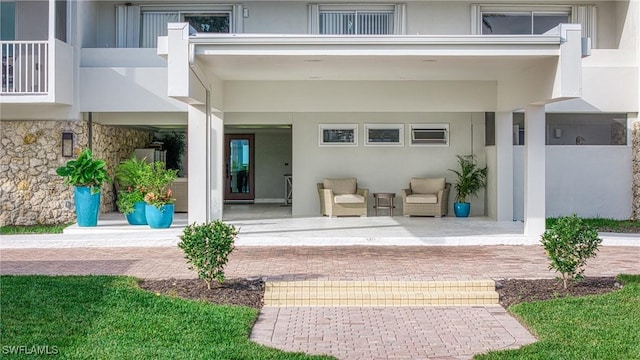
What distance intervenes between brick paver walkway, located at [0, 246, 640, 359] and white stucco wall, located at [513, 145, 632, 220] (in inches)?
166

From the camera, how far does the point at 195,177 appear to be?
1259 centimetres

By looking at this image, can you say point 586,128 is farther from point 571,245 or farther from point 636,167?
point 571,245

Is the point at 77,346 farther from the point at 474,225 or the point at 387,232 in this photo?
the point at 474,225

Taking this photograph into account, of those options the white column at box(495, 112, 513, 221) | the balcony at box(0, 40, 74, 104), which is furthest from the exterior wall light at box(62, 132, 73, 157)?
the white column at box(495, 112, 513, 221)

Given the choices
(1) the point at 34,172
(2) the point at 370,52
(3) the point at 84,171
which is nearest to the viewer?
(2) the point at 370,52

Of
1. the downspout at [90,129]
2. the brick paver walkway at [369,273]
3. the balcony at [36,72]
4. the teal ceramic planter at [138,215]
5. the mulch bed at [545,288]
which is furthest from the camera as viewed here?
the downspout at [90,129]

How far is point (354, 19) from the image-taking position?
1652 centimetres

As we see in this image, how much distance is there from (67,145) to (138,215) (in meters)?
2.67

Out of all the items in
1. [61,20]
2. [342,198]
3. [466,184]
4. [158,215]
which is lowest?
[158,215]

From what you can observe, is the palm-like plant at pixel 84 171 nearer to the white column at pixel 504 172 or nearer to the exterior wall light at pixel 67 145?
the exterior wall light at pixel 67 145

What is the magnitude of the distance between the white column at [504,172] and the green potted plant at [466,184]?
0.91m

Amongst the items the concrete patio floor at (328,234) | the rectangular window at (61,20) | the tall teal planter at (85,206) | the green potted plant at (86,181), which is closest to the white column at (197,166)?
the concrete patio floor at (328,234)

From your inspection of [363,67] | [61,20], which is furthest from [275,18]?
[61,20]

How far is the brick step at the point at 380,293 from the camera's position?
7977 millimetres
